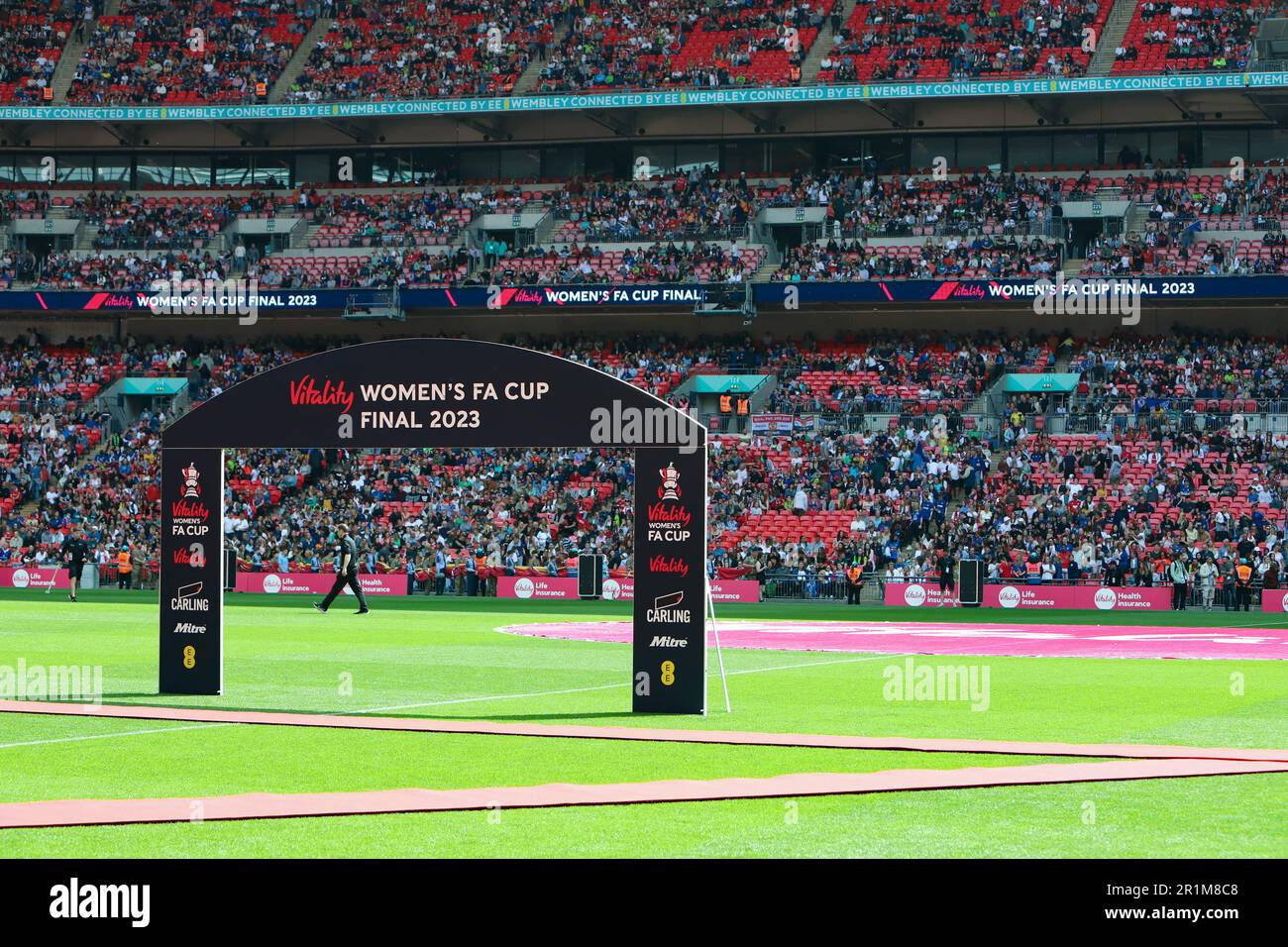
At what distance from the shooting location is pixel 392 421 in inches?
768

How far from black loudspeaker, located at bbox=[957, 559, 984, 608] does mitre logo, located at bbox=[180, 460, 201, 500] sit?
2793cm

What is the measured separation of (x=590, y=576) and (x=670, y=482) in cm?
2991

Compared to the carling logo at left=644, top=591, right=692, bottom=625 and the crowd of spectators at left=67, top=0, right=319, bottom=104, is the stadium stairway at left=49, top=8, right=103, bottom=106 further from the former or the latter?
the carling logo at left=644, top=591, right=692, bottom=625

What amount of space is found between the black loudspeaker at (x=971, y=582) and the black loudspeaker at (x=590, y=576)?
973cm

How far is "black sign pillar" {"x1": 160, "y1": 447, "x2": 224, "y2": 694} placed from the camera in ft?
67.6

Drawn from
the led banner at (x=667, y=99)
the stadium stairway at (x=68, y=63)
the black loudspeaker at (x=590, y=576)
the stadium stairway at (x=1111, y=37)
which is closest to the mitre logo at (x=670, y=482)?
the black loudspeaker at (x=590, y=576)

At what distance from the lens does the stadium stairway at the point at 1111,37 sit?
6028 centimetres

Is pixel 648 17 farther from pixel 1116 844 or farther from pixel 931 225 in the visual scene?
pixel 1116 844

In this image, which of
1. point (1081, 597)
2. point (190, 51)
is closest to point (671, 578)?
point (1081, 597)

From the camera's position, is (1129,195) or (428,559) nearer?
(428,559)

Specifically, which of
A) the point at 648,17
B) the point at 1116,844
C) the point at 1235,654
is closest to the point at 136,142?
the point at 648,17

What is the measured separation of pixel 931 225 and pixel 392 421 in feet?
144

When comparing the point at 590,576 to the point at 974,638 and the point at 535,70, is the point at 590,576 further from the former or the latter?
the point at 535,70
